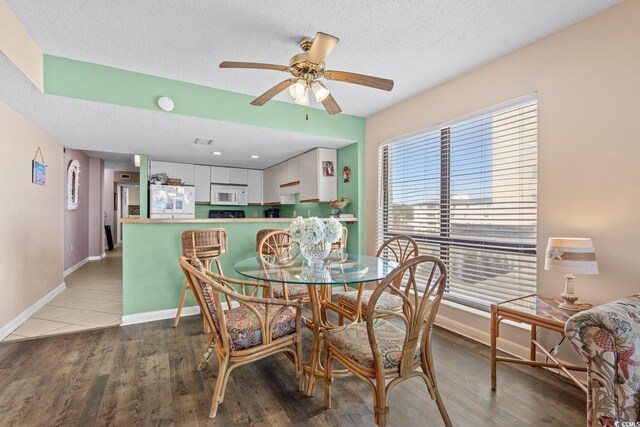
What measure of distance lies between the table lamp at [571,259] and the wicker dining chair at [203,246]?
105 inches

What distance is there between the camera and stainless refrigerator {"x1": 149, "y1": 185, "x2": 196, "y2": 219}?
4766 mm

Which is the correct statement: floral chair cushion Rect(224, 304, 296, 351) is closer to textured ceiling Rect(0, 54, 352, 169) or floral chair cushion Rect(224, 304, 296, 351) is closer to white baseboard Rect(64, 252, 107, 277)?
textured ceiling Rect(0, 54, 352, 169)

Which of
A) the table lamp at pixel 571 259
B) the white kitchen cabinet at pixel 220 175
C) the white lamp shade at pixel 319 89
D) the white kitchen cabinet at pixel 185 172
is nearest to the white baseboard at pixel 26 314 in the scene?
the white kitchen cabinet at pixel 185 172

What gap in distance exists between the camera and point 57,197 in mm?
4051

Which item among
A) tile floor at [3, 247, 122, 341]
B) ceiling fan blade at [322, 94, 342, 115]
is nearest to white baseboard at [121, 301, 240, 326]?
tile floor at [3, 247, 122, 341]

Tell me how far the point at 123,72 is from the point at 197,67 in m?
0.68

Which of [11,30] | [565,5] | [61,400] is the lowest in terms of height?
[61,400]

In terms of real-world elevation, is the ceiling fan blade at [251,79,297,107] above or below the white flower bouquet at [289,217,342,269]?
above

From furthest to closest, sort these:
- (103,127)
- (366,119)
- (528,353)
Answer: (366,119), (103,127), (528,353)

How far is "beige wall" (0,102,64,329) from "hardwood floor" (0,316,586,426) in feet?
2.43

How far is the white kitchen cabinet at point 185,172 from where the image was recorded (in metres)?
5.31

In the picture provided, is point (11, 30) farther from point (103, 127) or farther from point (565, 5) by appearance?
point (565, 5)

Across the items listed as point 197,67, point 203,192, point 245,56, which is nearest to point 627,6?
point 245,56

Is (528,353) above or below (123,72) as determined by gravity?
below
